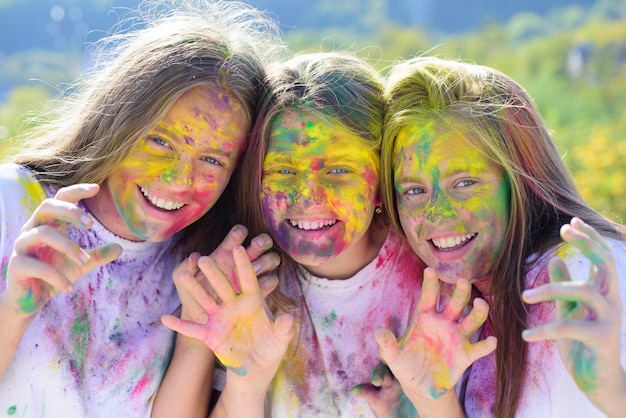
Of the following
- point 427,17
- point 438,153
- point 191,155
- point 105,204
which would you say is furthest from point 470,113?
point 427,17

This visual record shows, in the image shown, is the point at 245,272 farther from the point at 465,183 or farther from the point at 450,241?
the point at 465,183

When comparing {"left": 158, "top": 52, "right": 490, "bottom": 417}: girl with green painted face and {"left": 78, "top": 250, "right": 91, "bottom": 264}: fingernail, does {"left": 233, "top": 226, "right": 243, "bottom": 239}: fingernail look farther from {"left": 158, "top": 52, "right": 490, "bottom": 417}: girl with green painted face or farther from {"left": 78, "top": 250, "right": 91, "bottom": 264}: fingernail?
{"left": 78, "top": 250, "right": 91, "bottom": 264}: fingernail

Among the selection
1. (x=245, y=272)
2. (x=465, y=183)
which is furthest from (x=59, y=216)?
(x=465, y=183)

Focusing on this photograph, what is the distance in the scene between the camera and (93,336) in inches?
99.4

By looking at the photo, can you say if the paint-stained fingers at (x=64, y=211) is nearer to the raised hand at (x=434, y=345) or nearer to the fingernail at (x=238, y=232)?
the fingernail at (x=238, y=232)

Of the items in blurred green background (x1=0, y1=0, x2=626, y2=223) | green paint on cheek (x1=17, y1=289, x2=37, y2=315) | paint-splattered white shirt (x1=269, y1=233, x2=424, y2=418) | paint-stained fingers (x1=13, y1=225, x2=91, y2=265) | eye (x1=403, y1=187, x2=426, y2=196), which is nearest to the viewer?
paint-stained fingers (x1=13, y1=225, x2=91, y2=265)

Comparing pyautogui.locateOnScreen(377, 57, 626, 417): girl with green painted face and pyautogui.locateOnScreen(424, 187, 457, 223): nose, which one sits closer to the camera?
pyautogui.locateOnScreen(377, 57, 626, 417): girl with green painted face

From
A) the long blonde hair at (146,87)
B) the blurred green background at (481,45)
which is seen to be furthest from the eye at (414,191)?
the blurred green background at (481,45)

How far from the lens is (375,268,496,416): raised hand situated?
2.23 m

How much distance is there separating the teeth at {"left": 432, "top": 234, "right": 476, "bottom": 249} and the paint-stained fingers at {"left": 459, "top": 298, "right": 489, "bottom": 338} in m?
0.32

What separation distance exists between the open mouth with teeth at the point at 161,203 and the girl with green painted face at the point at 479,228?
2.45 ft

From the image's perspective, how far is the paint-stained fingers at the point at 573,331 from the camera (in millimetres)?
1817

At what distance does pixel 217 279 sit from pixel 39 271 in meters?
0.56

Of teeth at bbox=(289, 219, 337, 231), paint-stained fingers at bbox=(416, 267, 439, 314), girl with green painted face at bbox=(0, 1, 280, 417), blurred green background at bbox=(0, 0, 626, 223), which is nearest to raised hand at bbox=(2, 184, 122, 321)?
girl with green painted face at bbox=(0, 1, 280, 417)
